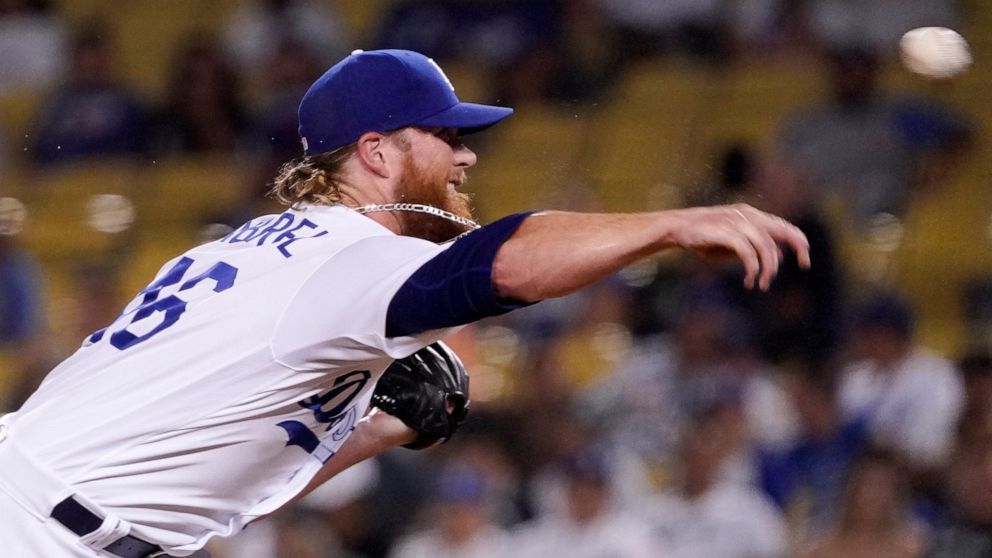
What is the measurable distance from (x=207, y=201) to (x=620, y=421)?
9.05ft

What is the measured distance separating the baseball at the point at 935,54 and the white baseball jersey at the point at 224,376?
309 cm

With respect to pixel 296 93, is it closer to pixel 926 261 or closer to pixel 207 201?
pixel 207 201

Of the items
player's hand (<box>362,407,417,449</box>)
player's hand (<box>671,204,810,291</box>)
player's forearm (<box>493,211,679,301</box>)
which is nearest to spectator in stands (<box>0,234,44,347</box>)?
player's hand (<box>362,407,417,449</box>)

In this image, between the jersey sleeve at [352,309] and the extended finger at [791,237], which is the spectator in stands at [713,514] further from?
the extended finger at [791,237]

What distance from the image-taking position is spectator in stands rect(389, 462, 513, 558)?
553 centimetres

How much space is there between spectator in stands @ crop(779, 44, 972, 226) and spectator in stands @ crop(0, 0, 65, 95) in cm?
418

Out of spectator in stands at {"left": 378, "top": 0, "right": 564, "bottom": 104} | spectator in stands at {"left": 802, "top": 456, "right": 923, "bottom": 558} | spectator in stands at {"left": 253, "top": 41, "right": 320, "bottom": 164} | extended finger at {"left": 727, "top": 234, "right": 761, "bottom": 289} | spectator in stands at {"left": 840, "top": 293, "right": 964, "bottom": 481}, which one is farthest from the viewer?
spectator in stands at {"left": 378, "top": 0, "right": 564, "bottom": 104}

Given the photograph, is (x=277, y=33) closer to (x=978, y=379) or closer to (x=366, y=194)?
(x=978, y=379)

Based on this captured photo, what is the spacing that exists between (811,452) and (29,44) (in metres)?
5.08

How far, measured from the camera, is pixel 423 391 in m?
2.92

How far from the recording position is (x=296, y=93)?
23.8ft

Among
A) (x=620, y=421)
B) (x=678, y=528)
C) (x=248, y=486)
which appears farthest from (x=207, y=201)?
(x=248, y=486)

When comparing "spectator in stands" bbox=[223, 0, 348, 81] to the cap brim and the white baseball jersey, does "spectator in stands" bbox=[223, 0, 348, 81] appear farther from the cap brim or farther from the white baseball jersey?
the white baseball jersey

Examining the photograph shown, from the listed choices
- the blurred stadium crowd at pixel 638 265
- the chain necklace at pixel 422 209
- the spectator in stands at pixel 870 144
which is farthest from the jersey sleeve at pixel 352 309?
the spectator in stands at pixel 870 144
